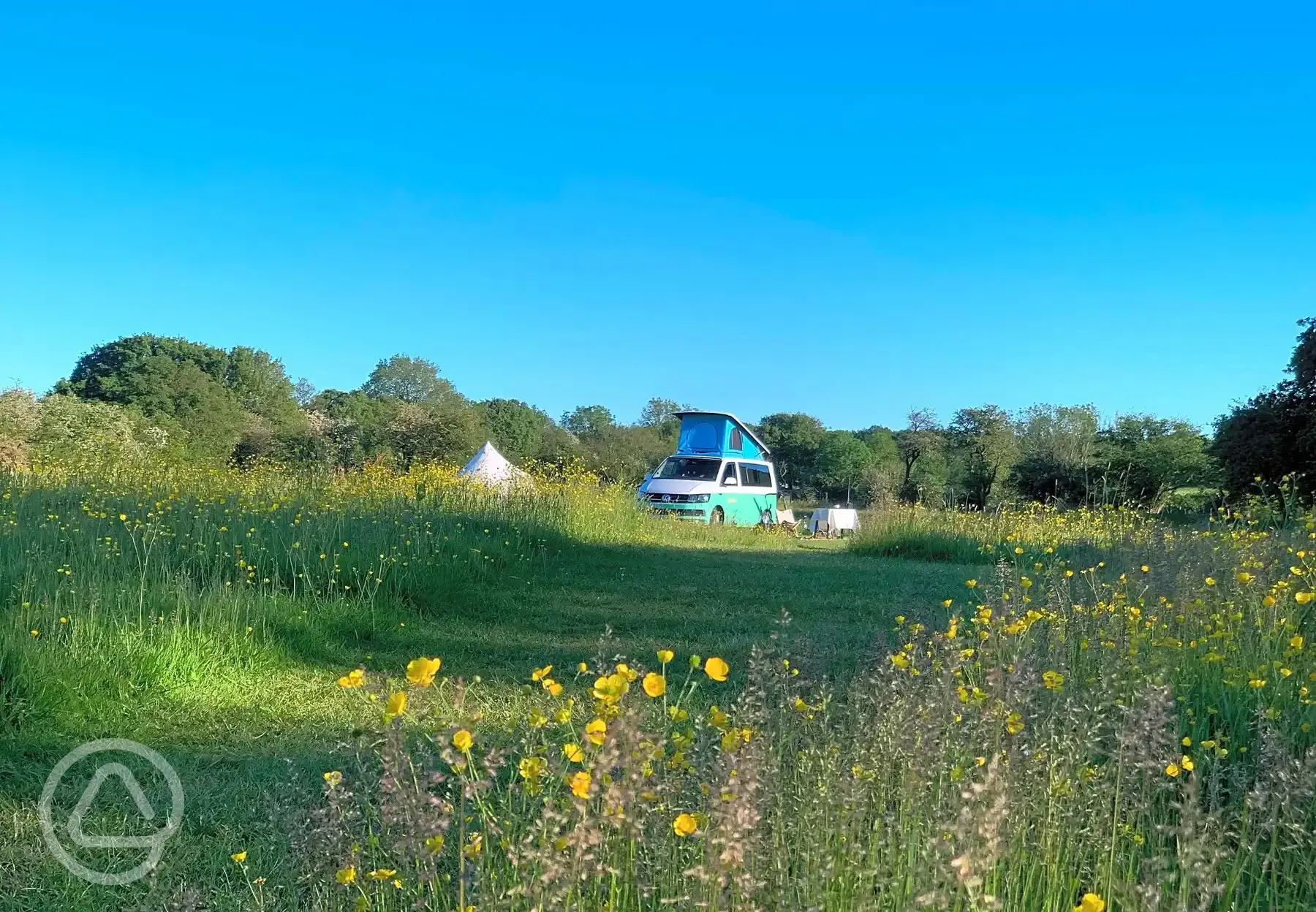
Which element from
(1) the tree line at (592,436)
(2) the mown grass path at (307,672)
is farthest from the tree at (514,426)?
(2) the mown grass path at (307,672)

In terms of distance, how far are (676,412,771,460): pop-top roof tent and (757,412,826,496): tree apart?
1194 inches

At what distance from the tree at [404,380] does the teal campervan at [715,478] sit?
135 ft

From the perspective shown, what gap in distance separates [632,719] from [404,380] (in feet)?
199

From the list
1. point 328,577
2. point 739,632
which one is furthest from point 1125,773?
point 328,577

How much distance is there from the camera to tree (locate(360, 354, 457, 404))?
5775cm

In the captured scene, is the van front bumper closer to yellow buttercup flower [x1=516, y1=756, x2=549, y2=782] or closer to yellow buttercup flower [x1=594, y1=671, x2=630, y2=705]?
yellow buttercup flower [x1=516, y1=756, x2=549, y2=782]

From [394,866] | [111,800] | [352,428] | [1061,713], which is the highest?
[352,428]

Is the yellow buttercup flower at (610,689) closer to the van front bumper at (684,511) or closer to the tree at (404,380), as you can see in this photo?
the van front bumper at (684,511)

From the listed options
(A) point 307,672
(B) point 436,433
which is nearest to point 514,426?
(B) point 436,433

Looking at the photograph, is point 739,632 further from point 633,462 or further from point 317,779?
point 633,462

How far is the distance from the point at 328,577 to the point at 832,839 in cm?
484

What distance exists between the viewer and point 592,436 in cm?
4738

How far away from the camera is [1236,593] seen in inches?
156

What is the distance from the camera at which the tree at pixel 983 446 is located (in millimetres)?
36406
